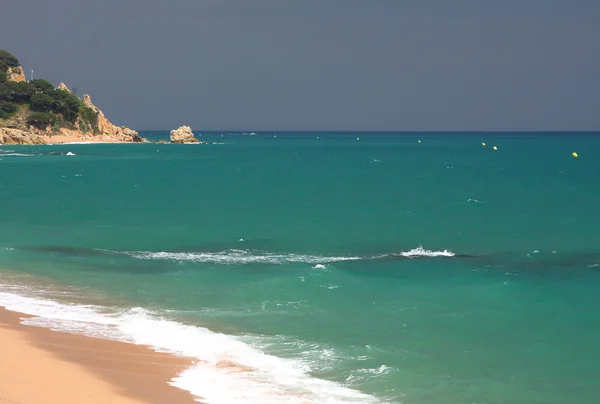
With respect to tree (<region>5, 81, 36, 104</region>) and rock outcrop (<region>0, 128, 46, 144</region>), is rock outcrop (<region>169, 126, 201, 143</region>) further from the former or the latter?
rock outcrop (<region>0, 128, 46, 144</region>)

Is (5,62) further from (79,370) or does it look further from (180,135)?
(79,370)

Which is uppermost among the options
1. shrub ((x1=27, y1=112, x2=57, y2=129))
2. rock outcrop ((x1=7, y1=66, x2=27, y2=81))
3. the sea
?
rock outcrop ((x1=7, y1=66, x2=27, y2=81))

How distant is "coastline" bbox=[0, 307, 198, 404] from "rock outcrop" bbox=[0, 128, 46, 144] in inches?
4863

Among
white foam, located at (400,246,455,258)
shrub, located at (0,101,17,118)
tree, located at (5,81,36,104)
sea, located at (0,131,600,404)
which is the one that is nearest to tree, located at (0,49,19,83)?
tree, located at (5,81,36,104)

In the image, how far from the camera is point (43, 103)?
144 m

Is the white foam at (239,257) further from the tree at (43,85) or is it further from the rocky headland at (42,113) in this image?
the tree at (43,85)

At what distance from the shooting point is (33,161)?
88.4 m

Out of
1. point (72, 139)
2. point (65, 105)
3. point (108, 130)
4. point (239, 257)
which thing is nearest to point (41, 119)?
point (65, 105)

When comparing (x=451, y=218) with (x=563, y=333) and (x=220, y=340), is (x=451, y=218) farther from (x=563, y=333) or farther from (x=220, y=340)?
(x=220, y=340)

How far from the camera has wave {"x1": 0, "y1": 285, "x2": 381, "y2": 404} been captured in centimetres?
1396

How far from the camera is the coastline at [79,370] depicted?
13.1m

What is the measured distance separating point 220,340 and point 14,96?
141 meters

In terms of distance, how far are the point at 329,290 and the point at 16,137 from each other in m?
123

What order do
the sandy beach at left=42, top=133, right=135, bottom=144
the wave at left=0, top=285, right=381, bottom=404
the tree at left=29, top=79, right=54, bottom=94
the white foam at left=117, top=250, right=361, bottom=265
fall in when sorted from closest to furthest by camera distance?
the wave at left=0, top=285, right=381, bottom=404 < the white foam at left=117, top=250, right=361, bottom=265 < the sandy beach at left=42, top=133, right=135, bottom=144 < the tree at left=29, top=79, right=54, bottom=94
